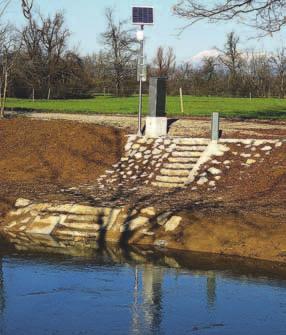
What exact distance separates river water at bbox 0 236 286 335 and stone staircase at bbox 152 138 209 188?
439cm

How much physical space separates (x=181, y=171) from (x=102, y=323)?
9.20m

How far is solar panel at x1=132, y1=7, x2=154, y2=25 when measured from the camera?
18.3 meters

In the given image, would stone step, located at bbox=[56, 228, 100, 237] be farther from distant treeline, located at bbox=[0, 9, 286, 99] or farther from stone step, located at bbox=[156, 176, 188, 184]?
distant treeline, located at bbox=[0, 9, 286, 99]

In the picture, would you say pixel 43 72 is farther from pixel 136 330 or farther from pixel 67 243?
pixel 136 330

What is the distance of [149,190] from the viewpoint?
15523 millimetres

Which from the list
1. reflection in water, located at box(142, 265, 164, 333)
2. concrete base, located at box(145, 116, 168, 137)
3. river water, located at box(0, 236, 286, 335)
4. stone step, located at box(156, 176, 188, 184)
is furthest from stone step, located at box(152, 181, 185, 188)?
reflection in water, located at box(142, 265, 164, 333)

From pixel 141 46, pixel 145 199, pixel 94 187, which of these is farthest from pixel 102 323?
pixel 141 46

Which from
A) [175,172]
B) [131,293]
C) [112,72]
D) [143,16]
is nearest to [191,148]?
[175,172]

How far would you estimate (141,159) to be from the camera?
58.6 ft

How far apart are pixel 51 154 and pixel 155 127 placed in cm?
335

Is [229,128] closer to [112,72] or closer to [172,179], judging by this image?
[172,179]

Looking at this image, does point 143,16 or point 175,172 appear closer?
point 175,172

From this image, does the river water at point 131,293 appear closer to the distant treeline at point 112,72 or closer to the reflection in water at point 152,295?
the reflection in water at point 152,295

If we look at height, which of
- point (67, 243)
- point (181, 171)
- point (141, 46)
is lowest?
point (67, 243)
